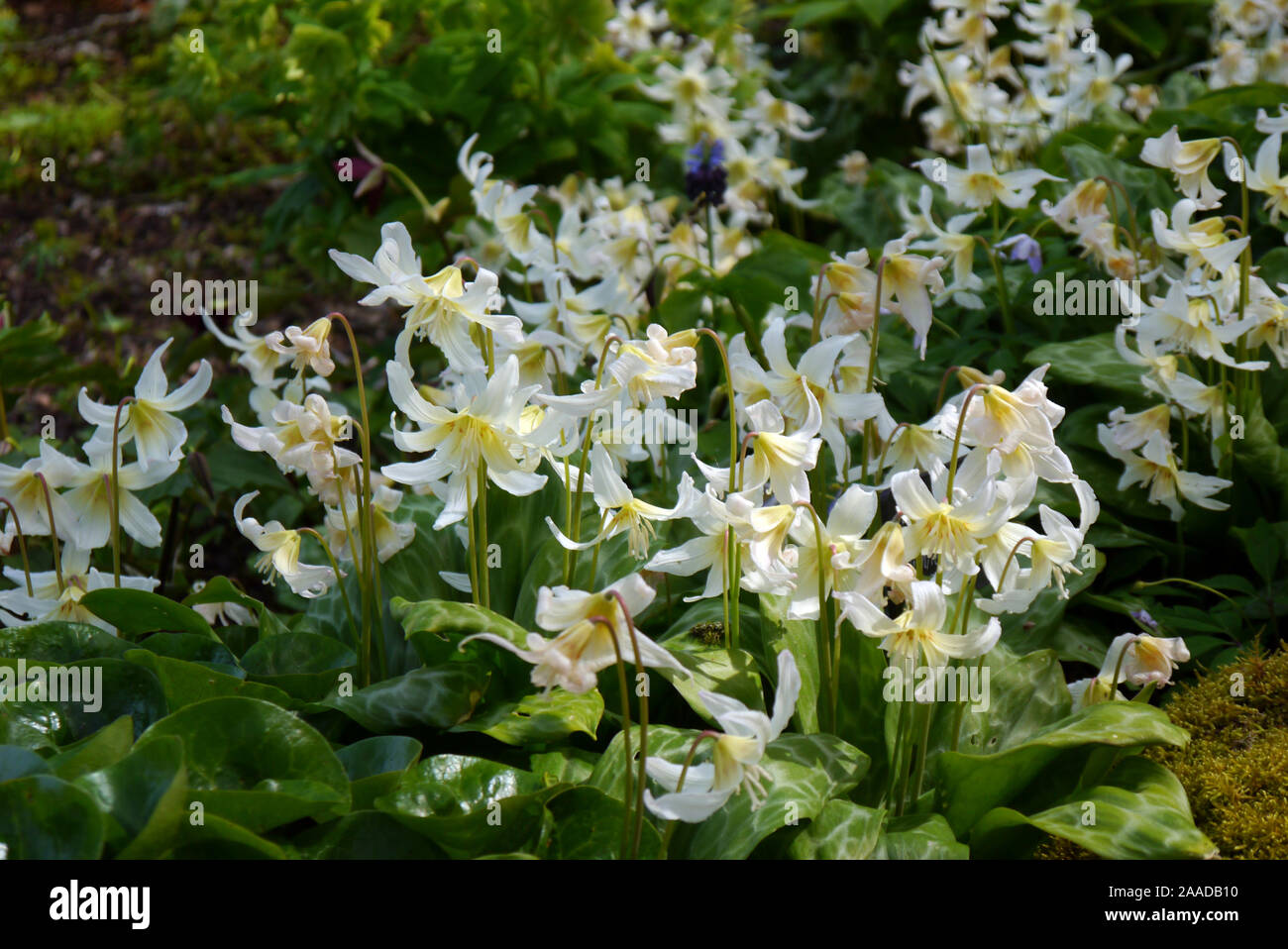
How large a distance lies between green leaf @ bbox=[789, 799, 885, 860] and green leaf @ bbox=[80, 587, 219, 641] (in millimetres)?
1017

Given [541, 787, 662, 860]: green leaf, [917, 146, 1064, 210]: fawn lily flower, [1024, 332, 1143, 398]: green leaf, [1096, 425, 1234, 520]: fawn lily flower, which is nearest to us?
[541, 787, 662, 860]: green leaf

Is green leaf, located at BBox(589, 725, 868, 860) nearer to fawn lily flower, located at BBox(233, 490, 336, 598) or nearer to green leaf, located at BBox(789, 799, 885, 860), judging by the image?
green leaf, located at BBox(789, 799, 885, 860)

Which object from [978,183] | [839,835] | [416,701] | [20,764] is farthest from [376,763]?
[978,183]

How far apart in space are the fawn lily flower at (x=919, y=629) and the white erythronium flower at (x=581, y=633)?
0.30 meters

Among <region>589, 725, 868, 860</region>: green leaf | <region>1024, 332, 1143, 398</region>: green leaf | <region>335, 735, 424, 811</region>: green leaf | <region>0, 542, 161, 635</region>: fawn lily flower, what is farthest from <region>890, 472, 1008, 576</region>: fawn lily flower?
<region>0, 542, 161, 635</region>: fawn lily flower

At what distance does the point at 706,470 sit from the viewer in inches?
65.3

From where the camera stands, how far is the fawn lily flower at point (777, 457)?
164 centimetres

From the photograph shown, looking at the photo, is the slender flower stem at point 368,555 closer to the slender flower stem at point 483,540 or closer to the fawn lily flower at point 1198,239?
the slender flower stem at point 483,540

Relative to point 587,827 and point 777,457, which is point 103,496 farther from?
point 777,457

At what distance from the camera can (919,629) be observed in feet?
5.11

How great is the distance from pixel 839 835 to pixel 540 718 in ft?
1.49

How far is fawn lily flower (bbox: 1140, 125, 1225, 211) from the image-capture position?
2.26 m
